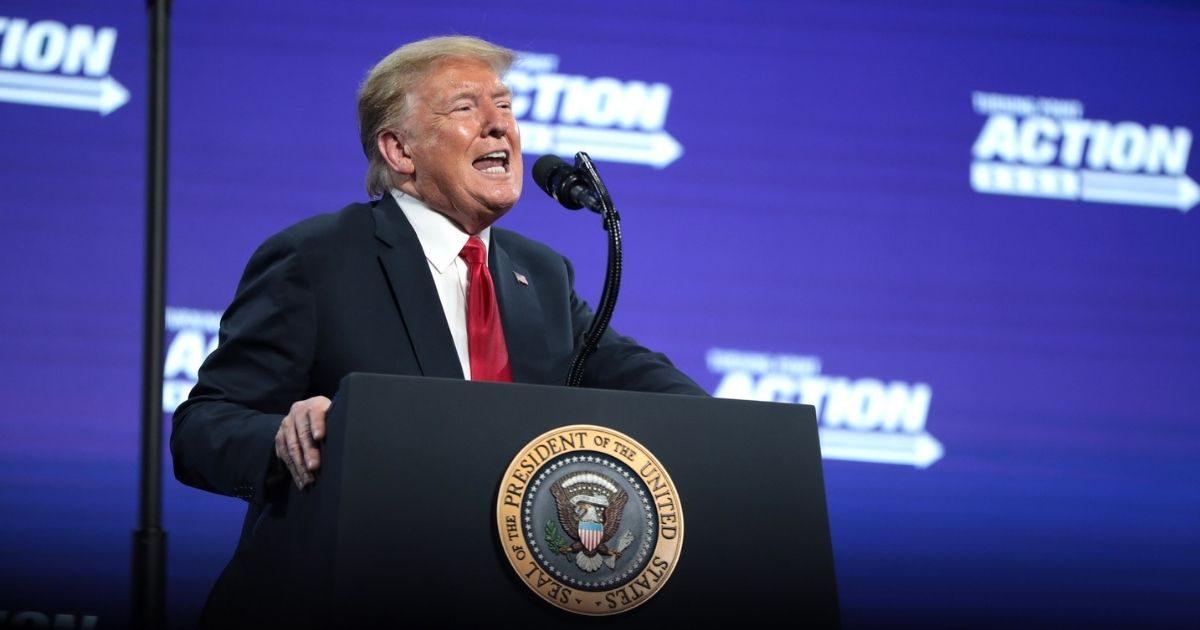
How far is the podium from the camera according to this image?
1.32m

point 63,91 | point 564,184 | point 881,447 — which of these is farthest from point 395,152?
point 881,447

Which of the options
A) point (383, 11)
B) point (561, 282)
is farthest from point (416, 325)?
point (383, 11)

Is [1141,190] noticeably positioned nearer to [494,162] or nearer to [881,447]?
[881,447]

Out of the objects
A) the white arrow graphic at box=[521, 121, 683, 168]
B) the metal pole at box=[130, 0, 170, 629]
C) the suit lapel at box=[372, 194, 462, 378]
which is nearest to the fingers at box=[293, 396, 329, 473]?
the metal pole at box=[130, 0, 170, 629]

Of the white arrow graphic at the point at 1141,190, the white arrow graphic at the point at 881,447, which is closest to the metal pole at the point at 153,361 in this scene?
the white arrow graphic at the point at 881,447

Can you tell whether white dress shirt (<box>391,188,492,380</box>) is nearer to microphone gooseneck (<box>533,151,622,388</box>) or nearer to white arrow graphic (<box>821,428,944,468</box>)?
microphone gooseneck (<box>533,151,622,388</box>)

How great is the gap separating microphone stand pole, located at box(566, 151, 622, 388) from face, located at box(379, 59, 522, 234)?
344mm

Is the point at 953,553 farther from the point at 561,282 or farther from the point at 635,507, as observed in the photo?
the point at 635,507

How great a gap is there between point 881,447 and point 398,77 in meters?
1.82

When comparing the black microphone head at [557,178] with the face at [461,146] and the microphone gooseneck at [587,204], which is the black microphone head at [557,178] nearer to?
the microphone gooseneck at [587,204]

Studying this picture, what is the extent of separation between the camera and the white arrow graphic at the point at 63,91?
Result: 3230 millimetres

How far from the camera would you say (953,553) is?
356 cm

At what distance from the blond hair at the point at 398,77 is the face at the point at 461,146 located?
2 centimetres

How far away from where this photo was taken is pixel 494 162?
2.16 m
